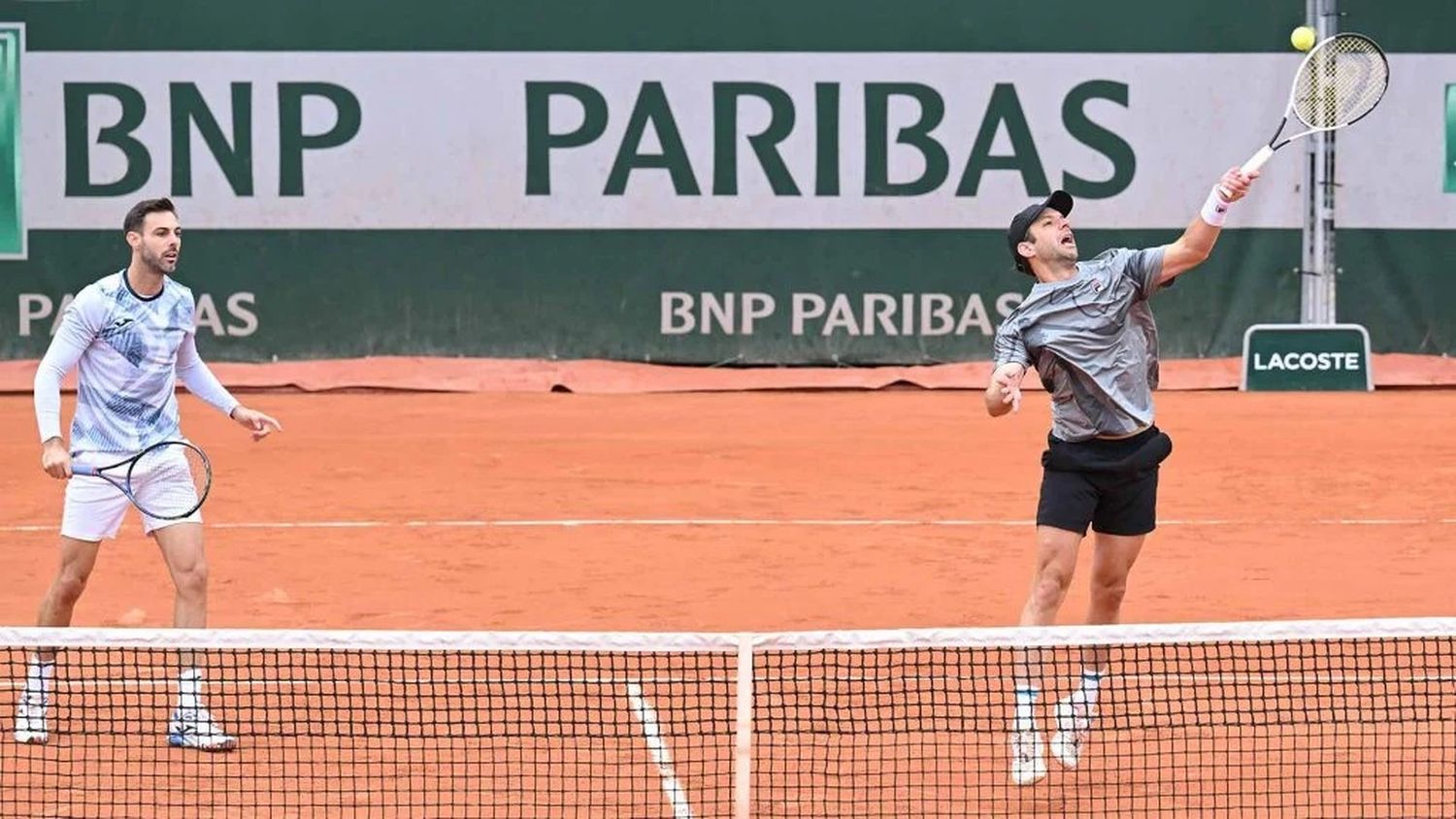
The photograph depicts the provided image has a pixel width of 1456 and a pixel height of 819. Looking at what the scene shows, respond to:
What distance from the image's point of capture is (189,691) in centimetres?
640

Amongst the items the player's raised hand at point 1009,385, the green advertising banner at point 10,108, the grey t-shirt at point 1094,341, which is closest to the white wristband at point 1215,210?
the grey t-shirt at point 1094,341

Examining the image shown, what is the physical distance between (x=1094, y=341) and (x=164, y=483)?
3.01m

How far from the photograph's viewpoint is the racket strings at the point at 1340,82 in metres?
8.04

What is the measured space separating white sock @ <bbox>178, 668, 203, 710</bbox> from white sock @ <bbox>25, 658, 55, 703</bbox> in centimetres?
39

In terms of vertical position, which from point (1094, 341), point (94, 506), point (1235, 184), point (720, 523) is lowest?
point (720, 523)

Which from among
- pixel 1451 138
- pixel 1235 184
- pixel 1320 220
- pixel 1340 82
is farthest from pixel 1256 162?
pixel 1451 138

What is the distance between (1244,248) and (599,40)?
5.58m

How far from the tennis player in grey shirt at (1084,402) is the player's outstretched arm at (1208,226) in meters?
0.02

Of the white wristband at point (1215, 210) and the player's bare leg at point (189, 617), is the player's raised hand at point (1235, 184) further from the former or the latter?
the player's bare leg at point (189, 617)

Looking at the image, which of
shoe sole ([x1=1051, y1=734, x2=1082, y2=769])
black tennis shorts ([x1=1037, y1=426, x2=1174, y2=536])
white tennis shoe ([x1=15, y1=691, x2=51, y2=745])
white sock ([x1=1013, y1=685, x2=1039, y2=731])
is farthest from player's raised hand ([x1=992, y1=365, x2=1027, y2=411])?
white tennis shoe ([x1=15, y1=691, x2=51, y2=745])

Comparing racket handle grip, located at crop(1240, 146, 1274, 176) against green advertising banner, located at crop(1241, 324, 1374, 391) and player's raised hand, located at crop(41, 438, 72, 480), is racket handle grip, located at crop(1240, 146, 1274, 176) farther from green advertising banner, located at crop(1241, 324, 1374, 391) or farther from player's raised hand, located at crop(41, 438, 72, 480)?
green advertising banner, located at crop(1241, 324, 1374, 391)

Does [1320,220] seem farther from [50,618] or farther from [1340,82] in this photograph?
[50,618]

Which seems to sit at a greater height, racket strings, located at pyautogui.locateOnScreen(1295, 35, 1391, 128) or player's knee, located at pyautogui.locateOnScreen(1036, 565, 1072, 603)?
racket strings, located at pyautogui.locateOnScreen(1295, 35, 1391, 128)

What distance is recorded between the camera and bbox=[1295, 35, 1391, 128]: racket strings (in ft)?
26.4
